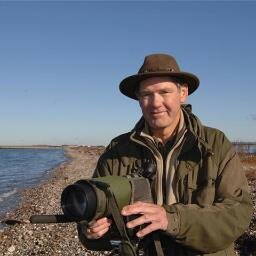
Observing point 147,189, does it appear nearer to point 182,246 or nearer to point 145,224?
point 145,224

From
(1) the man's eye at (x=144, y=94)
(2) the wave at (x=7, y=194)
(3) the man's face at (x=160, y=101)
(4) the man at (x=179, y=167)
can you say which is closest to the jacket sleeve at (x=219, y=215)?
(4) the man at (x=179, y=167)

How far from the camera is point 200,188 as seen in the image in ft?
13.4

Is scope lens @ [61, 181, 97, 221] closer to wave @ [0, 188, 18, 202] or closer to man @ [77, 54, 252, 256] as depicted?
man @ [77, 54, 252, 256]

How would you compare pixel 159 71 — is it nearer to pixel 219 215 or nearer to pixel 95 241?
pixel 219 215

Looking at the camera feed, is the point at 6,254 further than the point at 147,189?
Yes

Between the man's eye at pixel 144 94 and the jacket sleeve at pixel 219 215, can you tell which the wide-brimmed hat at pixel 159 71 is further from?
the jacket sleeve at pixel 219 215

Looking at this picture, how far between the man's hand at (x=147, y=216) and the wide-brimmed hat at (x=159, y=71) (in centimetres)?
130

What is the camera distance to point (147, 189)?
3742 mm

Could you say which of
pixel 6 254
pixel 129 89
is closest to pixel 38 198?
pixel 6 254

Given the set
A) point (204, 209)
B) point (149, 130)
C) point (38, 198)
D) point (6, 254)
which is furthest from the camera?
point (38, 198)

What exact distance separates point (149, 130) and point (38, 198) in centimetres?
2270

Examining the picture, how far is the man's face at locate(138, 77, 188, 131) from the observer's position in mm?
4309

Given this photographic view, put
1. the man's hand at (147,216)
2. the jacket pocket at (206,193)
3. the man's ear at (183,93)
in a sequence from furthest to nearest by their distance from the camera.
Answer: the man's ear at (183,93)
the jacket pocket at (206,193)
the man's hand at (147,216)

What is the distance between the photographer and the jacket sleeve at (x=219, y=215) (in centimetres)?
374
